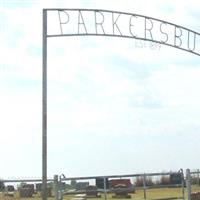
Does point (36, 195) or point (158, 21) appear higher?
point (158, 21)

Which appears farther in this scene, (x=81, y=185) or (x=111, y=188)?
(x=111, y=188)

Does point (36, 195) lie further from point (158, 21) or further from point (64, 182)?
point (158, 21)

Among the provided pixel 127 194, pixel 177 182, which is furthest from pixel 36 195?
pixel 177 182

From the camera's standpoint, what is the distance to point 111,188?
30.8 m

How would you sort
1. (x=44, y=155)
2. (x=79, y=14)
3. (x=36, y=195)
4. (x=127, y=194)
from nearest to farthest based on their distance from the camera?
1. (x=44, y=155)
2. (x=79, y=14)
3. (x=127, y=194)
4. (x=36, y=195)

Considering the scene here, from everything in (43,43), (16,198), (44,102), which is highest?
(43,43)

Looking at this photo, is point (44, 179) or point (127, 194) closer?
point (44, 179)

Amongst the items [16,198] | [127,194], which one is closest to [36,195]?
[16,198]

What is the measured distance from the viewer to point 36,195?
36.6m

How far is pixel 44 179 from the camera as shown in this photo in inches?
750

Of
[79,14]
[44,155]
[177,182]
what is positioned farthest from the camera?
[177,182]

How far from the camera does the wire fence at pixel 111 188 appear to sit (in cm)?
2425

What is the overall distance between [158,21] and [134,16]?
0.93m

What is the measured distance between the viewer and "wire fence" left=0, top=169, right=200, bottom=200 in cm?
2425
